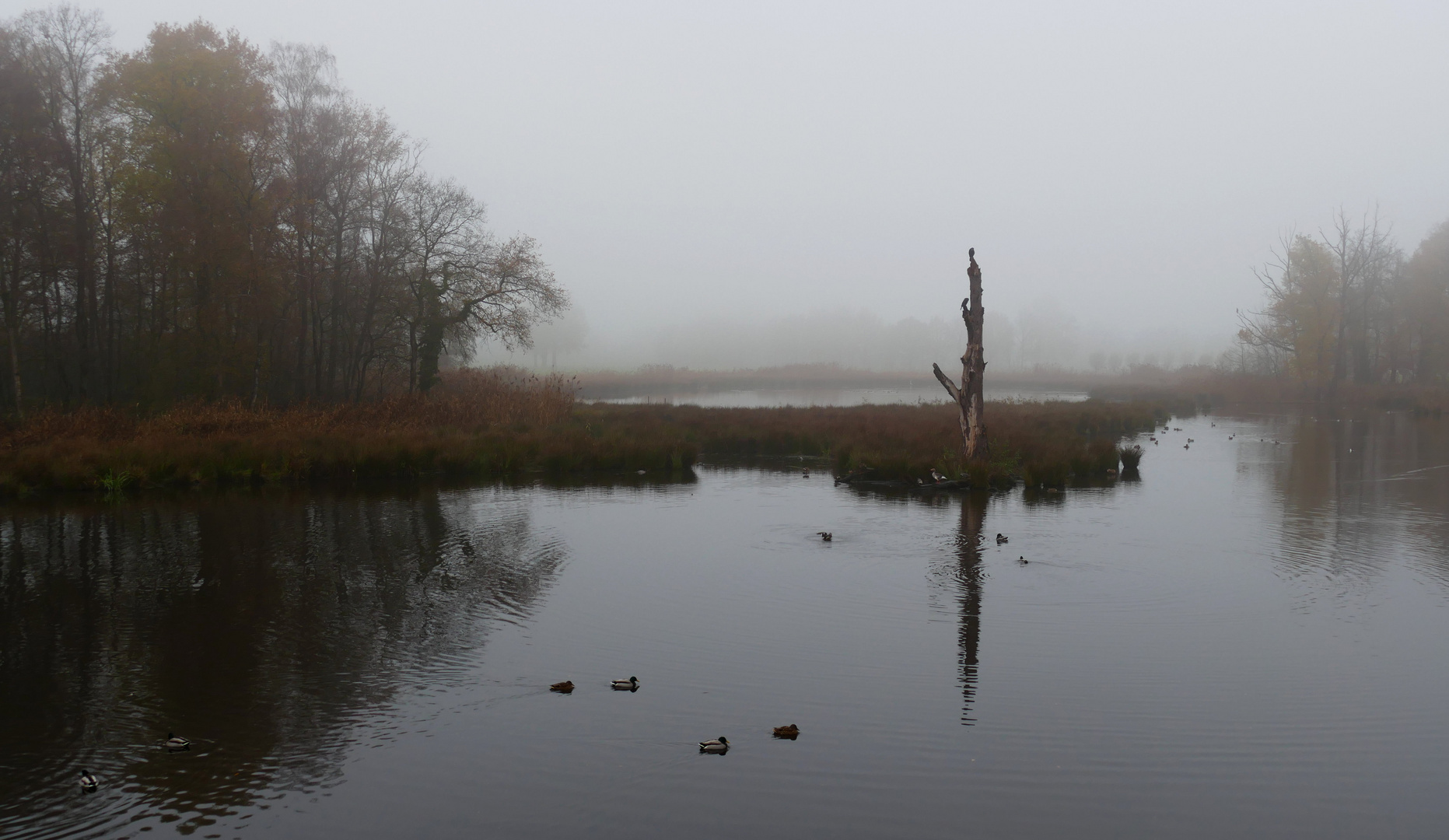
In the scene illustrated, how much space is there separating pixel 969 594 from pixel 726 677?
381 cm

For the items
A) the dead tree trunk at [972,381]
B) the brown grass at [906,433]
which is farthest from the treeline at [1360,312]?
the dead tree trunk at [972,381]

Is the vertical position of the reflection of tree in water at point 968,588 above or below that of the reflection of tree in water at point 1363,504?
below

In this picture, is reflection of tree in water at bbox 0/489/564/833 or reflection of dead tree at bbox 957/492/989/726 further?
reflection of dead tree at bbox 957/492/989/726

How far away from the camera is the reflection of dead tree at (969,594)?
7.17m

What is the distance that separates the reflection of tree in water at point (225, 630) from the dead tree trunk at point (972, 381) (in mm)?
9270

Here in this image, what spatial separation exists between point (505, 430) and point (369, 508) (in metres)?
8.87

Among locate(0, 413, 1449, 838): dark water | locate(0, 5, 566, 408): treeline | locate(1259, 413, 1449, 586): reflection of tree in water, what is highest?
locate(0, 5, 566, 408): treeline

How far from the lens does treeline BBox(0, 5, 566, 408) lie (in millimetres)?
24797

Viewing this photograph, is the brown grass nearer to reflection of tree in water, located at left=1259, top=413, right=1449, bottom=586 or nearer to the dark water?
reflection of tree in water, located at left=1259, top=413, right=1449, bottom=586

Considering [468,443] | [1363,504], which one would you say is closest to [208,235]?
[468,443]

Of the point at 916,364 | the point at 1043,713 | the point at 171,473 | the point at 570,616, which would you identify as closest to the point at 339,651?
the point at 570,616

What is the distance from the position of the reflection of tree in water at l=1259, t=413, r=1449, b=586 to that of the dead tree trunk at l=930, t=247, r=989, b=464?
18.7 ft

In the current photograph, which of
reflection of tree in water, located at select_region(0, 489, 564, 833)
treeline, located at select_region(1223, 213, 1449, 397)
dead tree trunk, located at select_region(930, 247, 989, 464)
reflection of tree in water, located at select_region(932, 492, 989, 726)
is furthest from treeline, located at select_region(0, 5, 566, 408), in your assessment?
treeline, located at select_region(1223, 213, 1449, 397)

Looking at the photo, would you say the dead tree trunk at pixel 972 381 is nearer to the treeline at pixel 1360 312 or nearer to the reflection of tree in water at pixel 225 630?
the reflection of tree in water at pixel 225 630
